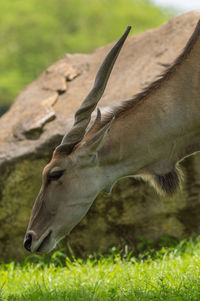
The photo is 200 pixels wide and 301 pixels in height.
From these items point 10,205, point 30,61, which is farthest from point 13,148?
point 30,61

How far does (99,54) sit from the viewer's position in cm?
630

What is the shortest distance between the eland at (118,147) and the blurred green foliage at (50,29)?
20382 mm

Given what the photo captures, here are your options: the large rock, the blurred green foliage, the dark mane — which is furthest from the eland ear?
the blurred green foliage

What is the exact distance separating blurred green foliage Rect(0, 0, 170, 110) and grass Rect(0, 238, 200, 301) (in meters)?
19.2

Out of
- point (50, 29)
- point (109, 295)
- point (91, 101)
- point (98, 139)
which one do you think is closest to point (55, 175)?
point (98, 139)

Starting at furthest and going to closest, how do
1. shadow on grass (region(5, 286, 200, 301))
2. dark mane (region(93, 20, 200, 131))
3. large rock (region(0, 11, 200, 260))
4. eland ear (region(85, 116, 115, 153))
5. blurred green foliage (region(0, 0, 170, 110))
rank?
blurred green foliage (region(0, 0, 170, 110))
large rock (region(0, 11, 200, 260))
dark mane (region(93, 20, 200, 131))
eland ear (region(85, 116, 115, 153))
shadow on grass (region(5, 286, 200, 301))

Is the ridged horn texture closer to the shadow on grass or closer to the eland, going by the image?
the eland

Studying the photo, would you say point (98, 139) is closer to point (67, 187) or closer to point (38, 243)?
point (67, 187)

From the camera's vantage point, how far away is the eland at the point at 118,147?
138 inches

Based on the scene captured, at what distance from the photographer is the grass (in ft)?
11.6

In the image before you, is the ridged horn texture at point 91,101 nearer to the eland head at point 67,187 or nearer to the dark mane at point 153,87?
the eland head at point 67,187

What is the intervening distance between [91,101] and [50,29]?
22.7m

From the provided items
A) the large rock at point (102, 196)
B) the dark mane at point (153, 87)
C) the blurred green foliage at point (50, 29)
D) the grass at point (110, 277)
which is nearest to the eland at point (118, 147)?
the dark mane at point (153, 87)

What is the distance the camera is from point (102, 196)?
525 centimetres
